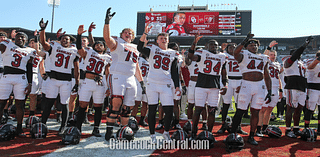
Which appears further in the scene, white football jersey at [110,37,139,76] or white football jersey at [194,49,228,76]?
white football jersey at [194,49,228,76]

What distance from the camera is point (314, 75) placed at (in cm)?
638

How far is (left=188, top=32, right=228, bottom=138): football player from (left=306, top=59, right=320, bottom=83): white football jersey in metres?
2.93

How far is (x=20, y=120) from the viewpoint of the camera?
516 centimetres

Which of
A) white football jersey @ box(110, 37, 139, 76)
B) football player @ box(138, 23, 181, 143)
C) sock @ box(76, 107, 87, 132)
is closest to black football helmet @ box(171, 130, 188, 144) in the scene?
football player @ box(138, 23, 181, 143)

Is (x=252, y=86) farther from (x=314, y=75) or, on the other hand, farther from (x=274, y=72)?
(x=314, y=75)

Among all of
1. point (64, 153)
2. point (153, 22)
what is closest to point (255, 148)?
point (64, 153)

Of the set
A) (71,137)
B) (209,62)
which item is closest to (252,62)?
(209,62)

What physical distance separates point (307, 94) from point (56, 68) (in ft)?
21.9

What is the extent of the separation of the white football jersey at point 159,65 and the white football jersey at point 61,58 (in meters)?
1.97

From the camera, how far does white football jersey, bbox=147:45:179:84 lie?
4.88m

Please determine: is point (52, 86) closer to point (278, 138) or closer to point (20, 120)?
point (20, 120)

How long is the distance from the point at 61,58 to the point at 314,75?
6661mm

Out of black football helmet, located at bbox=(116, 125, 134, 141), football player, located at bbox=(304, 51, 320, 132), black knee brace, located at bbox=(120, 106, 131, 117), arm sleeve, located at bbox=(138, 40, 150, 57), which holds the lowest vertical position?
black football helmet, located at bbox=(116, 125, 134, 141)

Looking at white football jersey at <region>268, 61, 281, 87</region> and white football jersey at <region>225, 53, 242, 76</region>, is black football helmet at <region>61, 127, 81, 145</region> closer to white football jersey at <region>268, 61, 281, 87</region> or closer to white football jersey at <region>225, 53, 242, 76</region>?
white football jersey at <region>225, 53, 242, 76</region>
